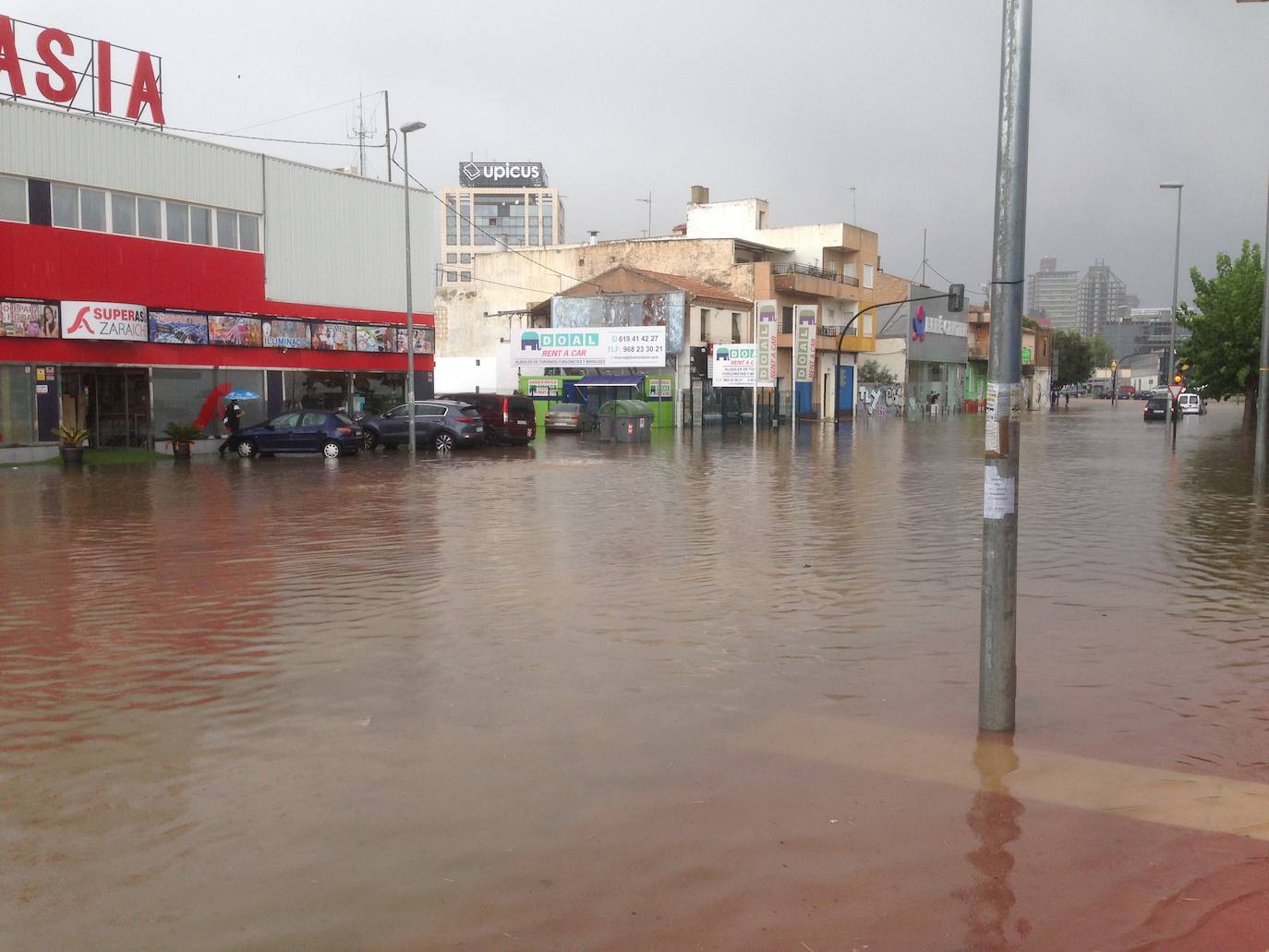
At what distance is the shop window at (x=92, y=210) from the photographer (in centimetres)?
2938

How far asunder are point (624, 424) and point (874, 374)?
38.0m

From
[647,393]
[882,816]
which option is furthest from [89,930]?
[647,393]

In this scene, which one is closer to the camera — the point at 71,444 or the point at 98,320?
the point at 71,444

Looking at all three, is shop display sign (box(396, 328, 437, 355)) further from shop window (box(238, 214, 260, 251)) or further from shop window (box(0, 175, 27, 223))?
shop window (box(0, 175, 27, 223))

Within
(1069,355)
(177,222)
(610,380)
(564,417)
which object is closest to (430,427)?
(177,222)

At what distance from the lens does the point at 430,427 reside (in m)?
34.8

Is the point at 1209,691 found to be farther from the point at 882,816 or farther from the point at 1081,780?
the point at 882,816

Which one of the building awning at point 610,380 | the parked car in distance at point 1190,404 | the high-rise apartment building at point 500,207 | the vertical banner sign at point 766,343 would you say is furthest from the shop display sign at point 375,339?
the high-rise apartment building at point 500,207

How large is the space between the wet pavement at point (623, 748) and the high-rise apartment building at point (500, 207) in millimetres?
131932

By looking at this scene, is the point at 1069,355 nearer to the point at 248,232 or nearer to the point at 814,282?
the point at 814,282

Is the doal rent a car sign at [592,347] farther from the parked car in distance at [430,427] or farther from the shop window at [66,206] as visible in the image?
the shop window at [66,206]

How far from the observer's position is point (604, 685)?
735 centimetres

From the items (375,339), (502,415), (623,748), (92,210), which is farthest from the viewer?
(375,339)

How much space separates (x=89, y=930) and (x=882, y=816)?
3.30m
